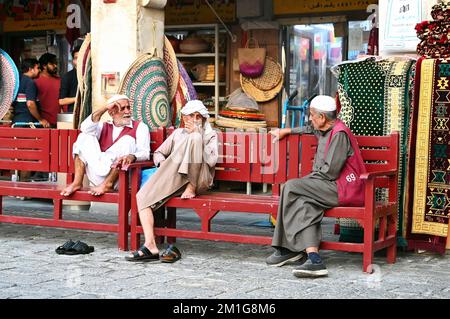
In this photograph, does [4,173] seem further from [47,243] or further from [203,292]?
[203,292]

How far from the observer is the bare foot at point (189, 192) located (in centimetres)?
688

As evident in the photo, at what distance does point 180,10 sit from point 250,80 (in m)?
1.66

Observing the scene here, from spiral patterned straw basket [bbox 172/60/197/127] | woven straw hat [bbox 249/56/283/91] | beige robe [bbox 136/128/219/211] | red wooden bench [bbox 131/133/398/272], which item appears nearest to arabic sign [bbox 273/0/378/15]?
woven straw hat [bbox 249/56/283/91]

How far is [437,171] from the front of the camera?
6.95 meters

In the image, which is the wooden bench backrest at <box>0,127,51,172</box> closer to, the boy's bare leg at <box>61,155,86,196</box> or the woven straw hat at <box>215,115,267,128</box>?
the boy's bare leg at <box>61,155,86,196</box>

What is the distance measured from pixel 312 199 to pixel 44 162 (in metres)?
2.81

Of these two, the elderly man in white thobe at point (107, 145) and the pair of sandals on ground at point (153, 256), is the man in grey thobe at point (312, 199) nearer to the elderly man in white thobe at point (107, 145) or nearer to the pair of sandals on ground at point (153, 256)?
the pair of sandals on ground at point (153, 256)

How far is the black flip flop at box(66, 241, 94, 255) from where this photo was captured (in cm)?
703

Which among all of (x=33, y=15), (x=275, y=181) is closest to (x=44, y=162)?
(x=275, y=181)

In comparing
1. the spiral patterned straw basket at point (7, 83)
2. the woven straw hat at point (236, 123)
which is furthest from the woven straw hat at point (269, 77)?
the spiral patterned straw basket at point (7, 83)

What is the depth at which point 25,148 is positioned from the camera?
809 cm

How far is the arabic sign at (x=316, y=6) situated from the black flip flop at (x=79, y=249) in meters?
5.80

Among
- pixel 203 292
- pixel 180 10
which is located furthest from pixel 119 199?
pixel 180 10

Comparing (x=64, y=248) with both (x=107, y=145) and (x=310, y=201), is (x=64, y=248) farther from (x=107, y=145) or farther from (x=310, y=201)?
(x=310, y=201)
